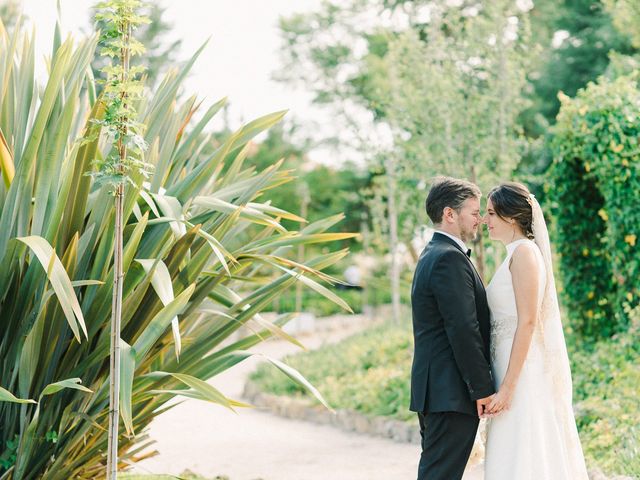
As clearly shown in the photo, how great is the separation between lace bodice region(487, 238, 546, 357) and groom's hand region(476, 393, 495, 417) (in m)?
0.24

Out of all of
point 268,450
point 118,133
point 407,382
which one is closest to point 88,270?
point 118,133

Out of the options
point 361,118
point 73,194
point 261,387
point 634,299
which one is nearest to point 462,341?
point 73,194

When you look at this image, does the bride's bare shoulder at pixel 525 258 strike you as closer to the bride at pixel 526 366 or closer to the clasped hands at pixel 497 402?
the bride at pixel 526 366

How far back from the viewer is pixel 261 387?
1062cm

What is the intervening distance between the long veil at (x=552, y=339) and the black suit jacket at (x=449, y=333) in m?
0.24

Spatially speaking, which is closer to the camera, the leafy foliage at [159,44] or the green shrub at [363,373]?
the green shrub at [363,373]

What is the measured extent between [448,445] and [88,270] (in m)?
1.82

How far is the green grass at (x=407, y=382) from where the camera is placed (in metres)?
5.26

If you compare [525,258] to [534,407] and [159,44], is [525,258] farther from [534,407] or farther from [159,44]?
[159,44]

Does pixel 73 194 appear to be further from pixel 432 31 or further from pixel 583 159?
pixel 432 31

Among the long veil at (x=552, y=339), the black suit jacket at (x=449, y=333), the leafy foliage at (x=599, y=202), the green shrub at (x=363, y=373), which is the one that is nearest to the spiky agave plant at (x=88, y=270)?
the black suit jacket at (x=449, y=333)

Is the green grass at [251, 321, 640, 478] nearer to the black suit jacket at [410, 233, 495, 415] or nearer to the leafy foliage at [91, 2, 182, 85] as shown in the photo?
the black suit jacket at [410, 233, 495, 415]

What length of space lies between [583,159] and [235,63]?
20.3 metres

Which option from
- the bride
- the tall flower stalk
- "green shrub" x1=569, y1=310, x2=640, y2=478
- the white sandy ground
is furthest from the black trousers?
the white sandy ground
